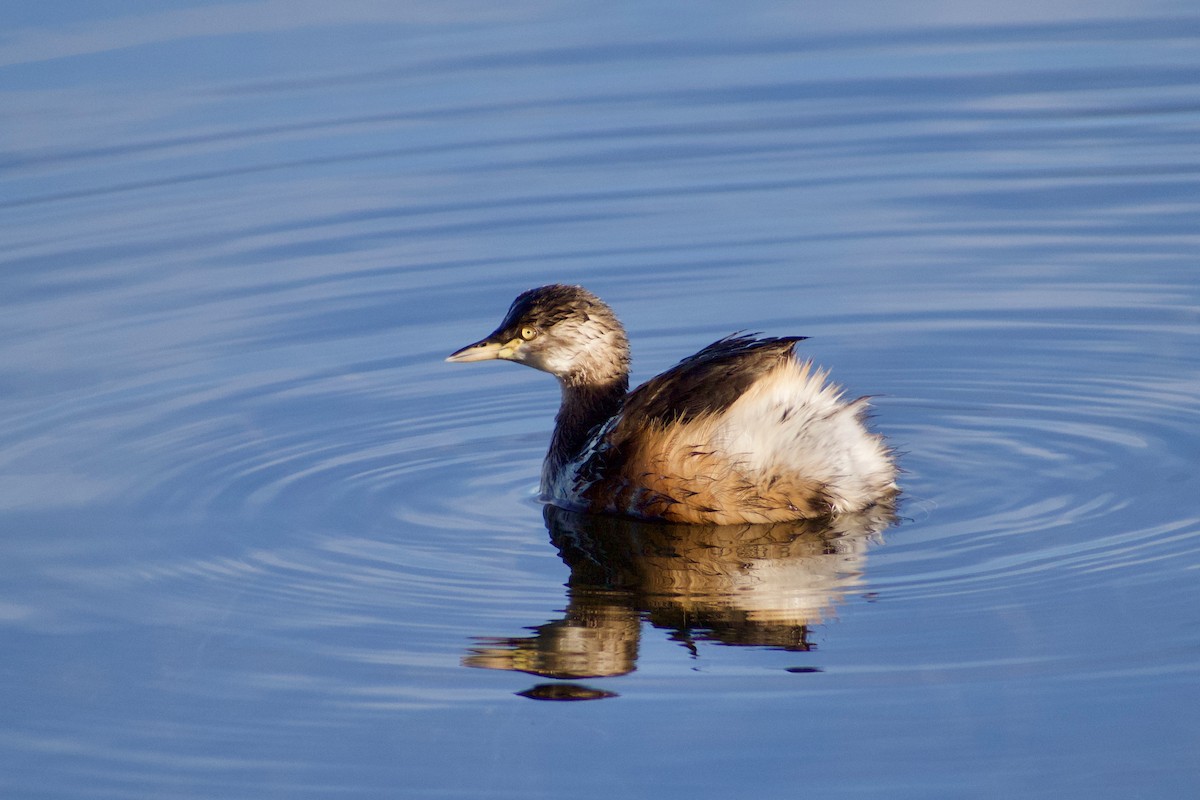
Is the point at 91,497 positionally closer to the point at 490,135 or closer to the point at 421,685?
the point at 421,685

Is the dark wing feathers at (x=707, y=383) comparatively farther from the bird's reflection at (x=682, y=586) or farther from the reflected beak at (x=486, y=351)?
the reflected beak at (x=486, y=351)

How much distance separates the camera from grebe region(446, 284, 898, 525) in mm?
6602

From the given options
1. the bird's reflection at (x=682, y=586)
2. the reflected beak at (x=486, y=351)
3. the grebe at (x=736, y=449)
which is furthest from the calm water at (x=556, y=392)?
the reflected beak at (x=486, y=351)

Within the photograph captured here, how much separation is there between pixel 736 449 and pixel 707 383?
256mm

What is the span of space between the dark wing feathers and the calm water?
0.47 meters

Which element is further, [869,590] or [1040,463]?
[1040,463]

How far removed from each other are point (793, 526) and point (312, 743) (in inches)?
87.4

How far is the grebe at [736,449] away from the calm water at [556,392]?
0.52 ft

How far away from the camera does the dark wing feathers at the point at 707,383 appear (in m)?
6.58

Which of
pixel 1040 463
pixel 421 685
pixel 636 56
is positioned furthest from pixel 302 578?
pixel 636 56

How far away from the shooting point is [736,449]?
6.61 m

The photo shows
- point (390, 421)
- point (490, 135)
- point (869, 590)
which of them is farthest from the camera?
point (490, 135)

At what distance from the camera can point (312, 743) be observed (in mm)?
5184

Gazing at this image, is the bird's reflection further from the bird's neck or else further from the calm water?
the bird's neck
